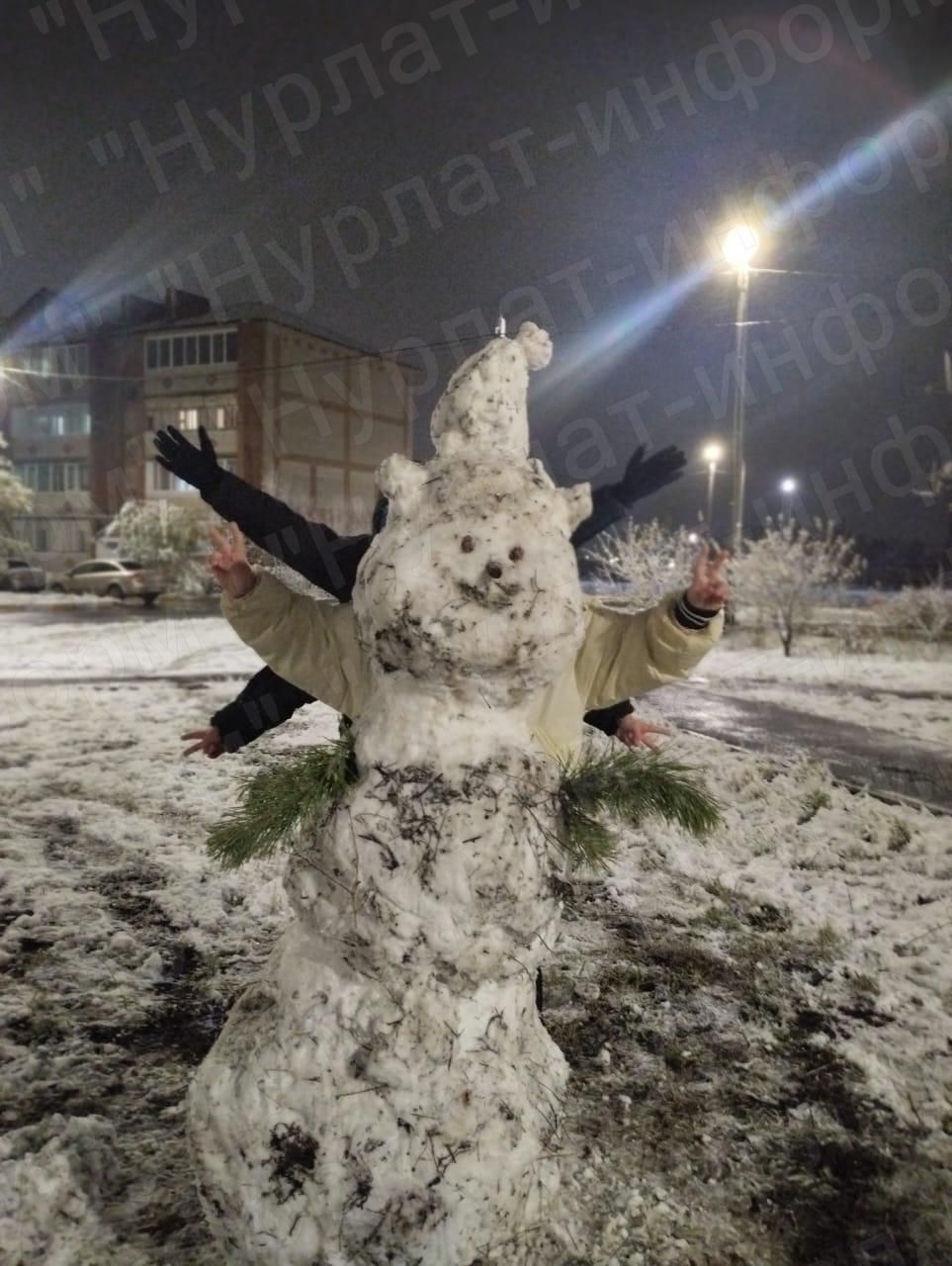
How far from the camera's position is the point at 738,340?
50.7 feet

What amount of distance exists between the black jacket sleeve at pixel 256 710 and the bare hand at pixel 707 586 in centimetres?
236

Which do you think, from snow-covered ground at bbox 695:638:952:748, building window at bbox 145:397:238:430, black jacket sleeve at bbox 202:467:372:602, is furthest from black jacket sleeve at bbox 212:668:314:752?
building window at bbox 145:397:238:430

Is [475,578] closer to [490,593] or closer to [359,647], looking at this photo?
[490,593]

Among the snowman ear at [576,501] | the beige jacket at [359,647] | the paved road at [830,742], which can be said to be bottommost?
the paved road at [830,742]

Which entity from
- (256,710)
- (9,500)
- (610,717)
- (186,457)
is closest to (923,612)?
(610,717)

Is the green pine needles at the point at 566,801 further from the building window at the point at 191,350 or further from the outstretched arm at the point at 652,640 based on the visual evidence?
the building window at the point at 191,350

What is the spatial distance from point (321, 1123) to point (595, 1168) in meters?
1.26

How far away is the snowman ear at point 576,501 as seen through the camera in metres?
2.29

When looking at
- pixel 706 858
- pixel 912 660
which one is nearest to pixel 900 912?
pixel 706 858

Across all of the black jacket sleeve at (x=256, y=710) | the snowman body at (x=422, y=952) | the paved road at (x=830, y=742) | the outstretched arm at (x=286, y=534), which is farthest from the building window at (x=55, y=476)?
the snowman body at (x=422, y=952)

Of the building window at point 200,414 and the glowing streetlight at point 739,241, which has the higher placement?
the building window at point 200,414

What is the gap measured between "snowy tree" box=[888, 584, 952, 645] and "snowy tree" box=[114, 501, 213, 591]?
20402 millimetres

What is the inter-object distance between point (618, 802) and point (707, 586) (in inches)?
25.7

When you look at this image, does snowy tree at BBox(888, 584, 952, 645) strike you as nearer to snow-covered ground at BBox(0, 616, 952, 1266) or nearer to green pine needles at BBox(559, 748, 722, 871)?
snow-covered ground at BBox(0, 616, 952, 1266)
